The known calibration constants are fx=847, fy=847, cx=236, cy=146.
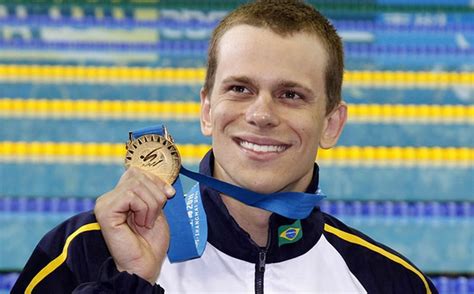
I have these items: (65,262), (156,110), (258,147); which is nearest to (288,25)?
(258,147)

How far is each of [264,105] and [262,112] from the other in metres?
0.01

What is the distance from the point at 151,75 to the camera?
6.10m

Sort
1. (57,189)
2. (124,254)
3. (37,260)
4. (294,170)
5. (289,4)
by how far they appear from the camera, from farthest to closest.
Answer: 1. (57,189)
2. (289,4)
3. (294,170)
4. (37,260)
5. (124,254)

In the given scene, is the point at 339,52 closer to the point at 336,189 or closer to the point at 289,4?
the point at 289,4

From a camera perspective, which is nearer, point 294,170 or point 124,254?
point 124,254

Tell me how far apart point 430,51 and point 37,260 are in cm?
542

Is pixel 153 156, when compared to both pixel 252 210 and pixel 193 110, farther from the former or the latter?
pixel 193 110

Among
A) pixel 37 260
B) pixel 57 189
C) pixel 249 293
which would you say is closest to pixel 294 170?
pixel 249 293

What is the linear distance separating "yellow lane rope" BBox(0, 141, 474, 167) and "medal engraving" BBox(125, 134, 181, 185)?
12.7 ft

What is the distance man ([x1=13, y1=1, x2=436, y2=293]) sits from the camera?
1448 mm

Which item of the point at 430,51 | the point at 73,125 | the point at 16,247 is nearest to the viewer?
the point at 16,247

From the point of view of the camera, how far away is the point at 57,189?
5203 millimetres

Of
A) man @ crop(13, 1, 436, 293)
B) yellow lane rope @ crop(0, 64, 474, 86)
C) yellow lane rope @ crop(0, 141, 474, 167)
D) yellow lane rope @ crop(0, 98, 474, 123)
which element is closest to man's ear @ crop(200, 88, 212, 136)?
man @ crop(13, 1, 436, 293)

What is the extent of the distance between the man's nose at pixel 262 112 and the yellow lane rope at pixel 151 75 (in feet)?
14.8
